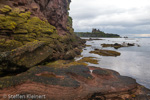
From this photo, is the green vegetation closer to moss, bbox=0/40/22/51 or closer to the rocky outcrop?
moss, bbox=0/40/22/51

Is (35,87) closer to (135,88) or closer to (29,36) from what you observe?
(135,88)

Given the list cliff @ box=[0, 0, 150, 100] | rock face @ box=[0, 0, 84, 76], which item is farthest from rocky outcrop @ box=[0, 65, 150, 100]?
rock face @ box=[0, 0, 84, 76]

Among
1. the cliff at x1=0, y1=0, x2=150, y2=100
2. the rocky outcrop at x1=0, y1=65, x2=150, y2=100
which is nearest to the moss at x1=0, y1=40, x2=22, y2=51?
the cliff at x1=0, y1=0, x2=150, y2=100

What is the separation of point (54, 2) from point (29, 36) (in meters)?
40.7

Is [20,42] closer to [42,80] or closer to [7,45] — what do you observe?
[7,45]

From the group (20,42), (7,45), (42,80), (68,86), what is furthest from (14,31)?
(68,86)

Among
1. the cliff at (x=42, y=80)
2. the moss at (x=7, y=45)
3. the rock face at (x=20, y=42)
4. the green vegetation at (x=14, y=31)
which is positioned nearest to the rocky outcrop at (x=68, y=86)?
the cliff at (x=42, y=80)

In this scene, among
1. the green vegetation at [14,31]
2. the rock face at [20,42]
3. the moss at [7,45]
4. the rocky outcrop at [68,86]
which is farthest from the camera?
the green vegetation at [14,31]

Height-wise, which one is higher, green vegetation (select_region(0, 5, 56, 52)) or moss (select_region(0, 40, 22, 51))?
green vegetation (select_region(0, 5, 56, 52))

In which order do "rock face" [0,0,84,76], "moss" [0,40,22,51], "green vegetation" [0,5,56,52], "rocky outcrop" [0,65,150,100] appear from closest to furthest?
"rocky outcrop" [0,65,150,100] → "rock face" [0,0,84,76] → "moss" [0,40,22,51] → "green vegetation" [0,5,56,52]

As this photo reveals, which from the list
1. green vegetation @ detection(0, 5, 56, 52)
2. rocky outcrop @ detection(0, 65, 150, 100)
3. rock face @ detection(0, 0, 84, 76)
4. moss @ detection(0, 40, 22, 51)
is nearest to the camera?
rocky outcrop @ detection(0, 65, 150, 100)

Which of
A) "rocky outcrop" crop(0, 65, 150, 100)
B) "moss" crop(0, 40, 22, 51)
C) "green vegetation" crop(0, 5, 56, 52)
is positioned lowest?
"rocky outcrop" crop(0, 65, 150, 100)

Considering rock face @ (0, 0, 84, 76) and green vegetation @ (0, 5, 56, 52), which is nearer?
rock face @ (0, 0, 84, 76)

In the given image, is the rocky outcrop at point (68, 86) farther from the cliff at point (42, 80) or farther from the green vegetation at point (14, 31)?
the green vegetation at point (14, 31)
